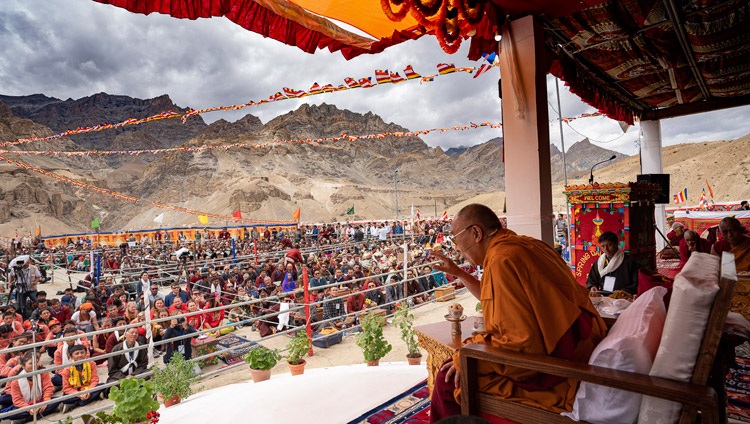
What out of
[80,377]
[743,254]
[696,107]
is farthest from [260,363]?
[696,107]

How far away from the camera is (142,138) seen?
11831 centimetres

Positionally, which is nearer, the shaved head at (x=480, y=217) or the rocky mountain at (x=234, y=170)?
the shaved head at (x=480, y=217)

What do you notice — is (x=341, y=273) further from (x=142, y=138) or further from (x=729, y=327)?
(x=142, y=138)

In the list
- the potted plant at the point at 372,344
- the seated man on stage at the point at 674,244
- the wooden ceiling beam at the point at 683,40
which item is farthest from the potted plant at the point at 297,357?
the seated man on stage at the point at 674,244

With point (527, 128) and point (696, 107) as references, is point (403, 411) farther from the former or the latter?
point (696, 107)

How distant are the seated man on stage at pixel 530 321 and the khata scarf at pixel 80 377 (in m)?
6.29

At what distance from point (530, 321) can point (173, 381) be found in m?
3.71

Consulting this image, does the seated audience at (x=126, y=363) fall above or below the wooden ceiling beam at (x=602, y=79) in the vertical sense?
below

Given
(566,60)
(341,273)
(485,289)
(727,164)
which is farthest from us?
(727,164)

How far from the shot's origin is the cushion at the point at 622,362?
1551mm

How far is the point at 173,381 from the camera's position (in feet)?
13.1

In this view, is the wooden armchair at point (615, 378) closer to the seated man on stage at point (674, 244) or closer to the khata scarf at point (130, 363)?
the khata scarf at point (130, 363)

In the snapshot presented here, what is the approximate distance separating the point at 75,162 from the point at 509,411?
11510 centimetres

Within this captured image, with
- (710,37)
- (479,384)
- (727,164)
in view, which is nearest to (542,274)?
(479,384)
